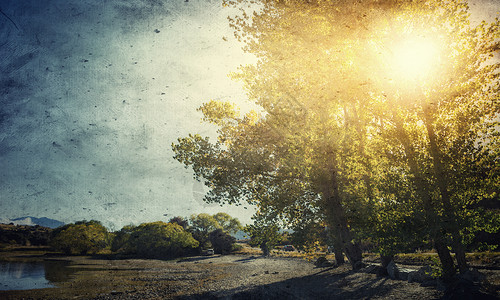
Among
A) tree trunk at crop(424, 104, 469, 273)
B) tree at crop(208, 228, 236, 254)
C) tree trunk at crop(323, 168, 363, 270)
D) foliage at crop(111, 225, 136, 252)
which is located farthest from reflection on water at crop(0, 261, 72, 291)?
tree at crop(208, 228, 236, 254)

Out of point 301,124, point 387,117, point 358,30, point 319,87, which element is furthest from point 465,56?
point 301,124

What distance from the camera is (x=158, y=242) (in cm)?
6800

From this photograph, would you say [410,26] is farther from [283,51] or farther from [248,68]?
[248,68]

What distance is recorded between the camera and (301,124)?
1505 centimetres

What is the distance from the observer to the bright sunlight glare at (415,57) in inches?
407

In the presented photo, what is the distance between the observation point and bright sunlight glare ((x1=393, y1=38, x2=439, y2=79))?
10.3 meters

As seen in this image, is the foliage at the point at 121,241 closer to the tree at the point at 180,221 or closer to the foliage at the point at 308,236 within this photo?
the tree at the point at 180,221

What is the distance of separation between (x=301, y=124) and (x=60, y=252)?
9715cm

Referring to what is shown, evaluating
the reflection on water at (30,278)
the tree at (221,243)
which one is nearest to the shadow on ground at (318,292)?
the reflection on water at (30,278)

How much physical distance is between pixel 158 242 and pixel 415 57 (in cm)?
7209

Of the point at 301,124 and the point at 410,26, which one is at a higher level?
the point at 410,26

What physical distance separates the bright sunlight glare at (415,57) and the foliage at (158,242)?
7054 cm

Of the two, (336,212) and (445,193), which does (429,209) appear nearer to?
(445,193)

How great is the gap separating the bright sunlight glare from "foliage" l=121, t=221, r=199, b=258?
7054 cm
